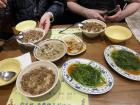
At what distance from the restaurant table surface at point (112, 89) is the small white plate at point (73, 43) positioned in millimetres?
30

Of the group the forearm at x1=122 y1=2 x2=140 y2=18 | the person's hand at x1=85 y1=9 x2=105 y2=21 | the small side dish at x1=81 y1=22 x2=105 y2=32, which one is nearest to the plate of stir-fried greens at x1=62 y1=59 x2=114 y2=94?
the small side dish at x1=81 y1=22 x2=105 y2=32

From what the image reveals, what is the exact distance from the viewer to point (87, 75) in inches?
44.0

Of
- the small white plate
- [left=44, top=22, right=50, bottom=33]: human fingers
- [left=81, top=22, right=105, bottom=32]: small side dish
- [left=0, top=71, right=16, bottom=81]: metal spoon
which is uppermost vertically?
[left=81, top=22, right=105, bottom=32]: small side dish

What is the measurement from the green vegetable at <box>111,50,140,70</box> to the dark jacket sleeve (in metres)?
0.75

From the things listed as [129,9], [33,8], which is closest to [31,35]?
[33,8]

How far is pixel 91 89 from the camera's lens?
104cm

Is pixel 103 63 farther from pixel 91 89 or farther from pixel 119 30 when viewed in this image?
pixel 119 30

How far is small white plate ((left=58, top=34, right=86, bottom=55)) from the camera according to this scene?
130cm

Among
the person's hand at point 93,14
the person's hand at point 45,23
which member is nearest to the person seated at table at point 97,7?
the person's hand at point 93,14

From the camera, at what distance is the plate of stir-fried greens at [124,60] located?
3.68 feet

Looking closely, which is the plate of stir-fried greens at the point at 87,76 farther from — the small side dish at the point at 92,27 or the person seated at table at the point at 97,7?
the person seated at table at the point at 97,7

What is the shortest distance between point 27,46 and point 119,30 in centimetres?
69

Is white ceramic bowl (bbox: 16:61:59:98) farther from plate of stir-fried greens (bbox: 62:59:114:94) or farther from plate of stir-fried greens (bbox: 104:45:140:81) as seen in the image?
plate of stir-fried greens (bbox: 104:45:140:81)

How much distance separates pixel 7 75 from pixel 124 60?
0.73 meters
